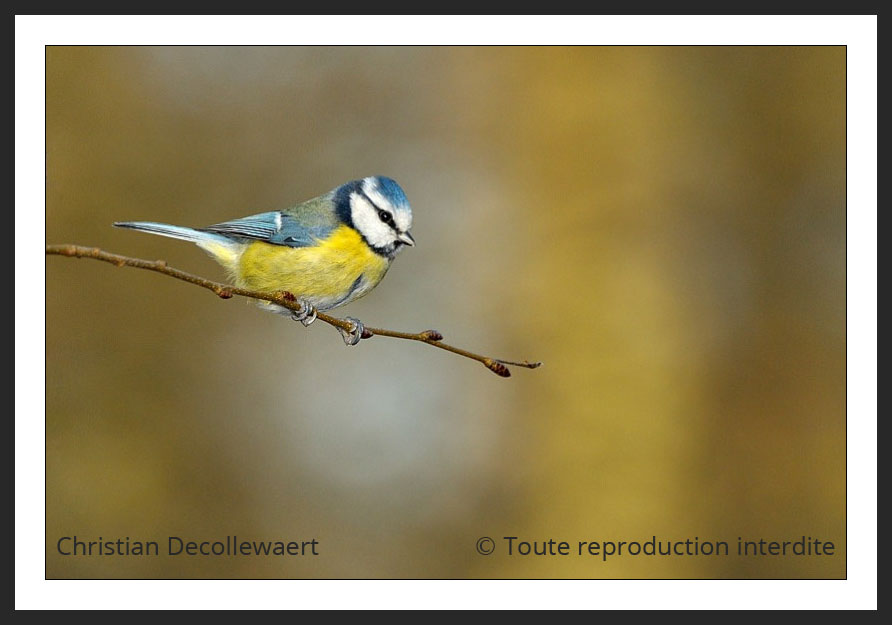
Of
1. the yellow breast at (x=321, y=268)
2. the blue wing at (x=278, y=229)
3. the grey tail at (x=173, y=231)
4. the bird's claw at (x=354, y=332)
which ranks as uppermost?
the blue wing at (x=278, y=229)

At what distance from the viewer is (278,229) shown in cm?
250

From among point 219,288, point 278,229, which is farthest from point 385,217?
point 219,288

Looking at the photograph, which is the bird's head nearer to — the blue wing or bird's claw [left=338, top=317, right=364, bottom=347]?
the blue wing

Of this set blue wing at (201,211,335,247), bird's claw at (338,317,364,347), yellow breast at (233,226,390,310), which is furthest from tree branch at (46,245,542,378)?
blue wing at (201,211,335,247)

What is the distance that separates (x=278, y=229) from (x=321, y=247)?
0.47ft

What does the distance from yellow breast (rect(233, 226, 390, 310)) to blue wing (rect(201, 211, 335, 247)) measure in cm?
3

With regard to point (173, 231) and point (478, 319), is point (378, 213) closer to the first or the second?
A: point (173, 231)

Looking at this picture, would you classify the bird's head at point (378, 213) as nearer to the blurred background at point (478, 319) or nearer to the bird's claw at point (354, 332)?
the bird's claw at point (354, 332)

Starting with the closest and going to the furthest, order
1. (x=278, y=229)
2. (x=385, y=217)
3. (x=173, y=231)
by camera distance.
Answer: (x=173, y=231), (x=385, y=217), (x=278, y=229)

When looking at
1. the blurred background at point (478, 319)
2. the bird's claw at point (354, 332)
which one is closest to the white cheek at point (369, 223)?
the bird's claw at point (354, 332)

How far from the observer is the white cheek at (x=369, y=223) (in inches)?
94.9

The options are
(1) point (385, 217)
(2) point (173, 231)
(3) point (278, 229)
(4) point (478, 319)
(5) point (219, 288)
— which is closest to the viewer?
(5) point (219, 288)

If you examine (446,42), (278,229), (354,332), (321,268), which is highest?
(446,42)

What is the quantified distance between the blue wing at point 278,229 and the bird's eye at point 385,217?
0.20m
